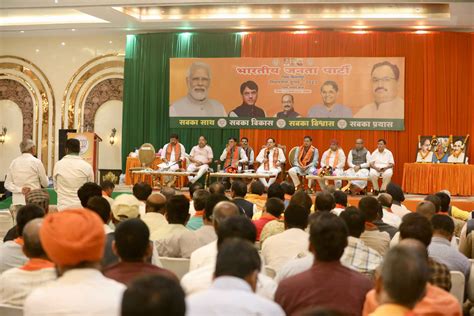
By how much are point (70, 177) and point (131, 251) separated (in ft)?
12.3

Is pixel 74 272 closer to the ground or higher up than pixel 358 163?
closer to the ground

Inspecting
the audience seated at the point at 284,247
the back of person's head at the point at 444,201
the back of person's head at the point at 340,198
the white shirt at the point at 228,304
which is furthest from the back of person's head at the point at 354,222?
the back of person's head at the point at 444,201

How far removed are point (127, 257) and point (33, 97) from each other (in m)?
14.2

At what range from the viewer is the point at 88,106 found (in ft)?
53.3

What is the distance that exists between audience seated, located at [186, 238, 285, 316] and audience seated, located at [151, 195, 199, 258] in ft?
6.99

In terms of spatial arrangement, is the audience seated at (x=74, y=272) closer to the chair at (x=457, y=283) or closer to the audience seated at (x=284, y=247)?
the audience seated at (x=284, y=247)

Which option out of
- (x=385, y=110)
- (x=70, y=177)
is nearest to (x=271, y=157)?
(x=385, y=110)

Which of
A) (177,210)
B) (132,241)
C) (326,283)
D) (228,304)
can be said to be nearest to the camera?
(228,304)

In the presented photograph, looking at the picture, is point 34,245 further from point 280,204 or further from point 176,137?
point 176,137

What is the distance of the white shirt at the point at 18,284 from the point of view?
3.14 metres

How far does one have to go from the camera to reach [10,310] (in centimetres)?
308

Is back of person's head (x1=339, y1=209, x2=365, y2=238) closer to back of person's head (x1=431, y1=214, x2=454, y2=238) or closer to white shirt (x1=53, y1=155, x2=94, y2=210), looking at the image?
back of person's head (x1=431, y1=214, x2=454, y2=238)

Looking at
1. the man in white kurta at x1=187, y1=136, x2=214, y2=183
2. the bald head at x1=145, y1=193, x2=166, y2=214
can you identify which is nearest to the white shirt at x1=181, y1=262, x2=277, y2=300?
the bald head at x1=145, y1=193, x2=166, y2=214

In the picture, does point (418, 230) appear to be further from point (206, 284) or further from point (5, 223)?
point (5, 223)
